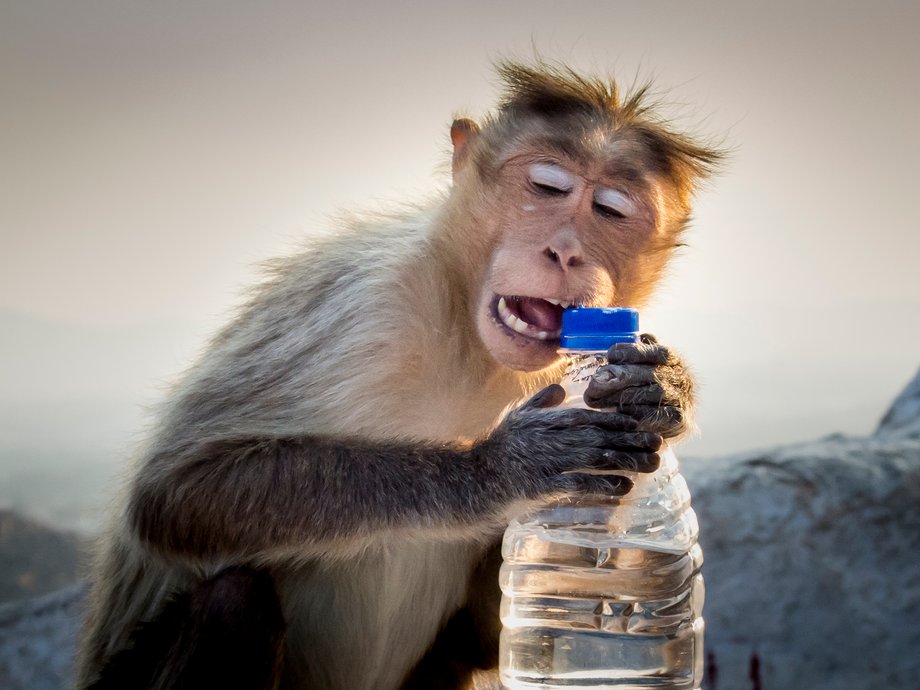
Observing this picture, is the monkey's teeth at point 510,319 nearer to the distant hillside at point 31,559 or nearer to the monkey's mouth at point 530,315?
the monkey's mouth at point 530,315

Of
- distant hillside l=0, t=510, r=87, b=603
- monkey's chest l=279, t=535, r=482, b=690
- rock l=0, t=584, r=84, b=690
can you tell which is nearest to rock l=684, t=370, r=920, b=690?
monkey's chest l=279, t=535, r=482, b=690

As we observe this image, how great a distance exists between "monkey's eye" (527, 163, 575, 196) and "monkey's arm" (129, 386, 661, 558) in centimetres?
54

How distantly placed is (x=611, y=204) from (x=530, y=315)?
13.5 inches

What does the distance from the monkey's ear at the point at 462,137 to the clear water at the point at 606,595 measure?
998mm

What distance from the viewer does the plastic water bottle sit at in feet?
8.47

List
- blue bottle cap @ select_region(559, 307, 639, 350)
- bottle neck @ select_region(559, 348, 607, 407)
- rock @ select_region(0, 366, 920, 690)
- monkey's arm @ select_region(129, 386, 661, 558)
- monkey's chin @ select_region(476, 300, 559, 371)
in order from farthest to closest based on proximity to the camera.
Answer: rock @ select_region(0, 366, 920, 690) → monkey's chin @ select_region(476, 300, 559, 371) → monkey's arm @ select_region(129, 386, 661, 558) → bottle neck @ select_region(559, 348, 607, 407) → blue bottle cap @ select_region(559, 307, 639, 350)

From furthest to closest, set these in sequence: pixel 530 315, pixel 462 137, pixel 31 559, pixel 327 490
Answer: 1. pixel 31 559
2. pixel 462 137
3. pixel 530 315
4. pixel 327 490

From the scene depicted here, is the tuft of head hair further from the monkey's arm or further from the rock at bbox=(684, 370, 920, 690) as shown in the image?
the rock at bbox=(684, 370, 920, 690)

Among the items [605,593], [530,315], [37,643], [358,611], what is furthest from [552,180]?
[37,643]

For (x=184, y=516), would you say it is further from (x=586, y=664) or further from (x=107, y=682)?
(x=586, y=664)

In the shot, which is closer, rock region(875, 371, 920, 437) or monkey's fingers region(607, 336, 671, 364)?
monkey's fingers region(607, 336, 671, 364)

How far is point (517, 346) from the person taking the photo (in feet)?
8.09

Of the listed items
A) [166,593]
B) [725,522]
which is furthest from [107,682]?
[725,522]

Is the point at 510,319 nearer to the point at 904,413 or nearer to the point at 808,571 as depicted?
the point at 808,571
